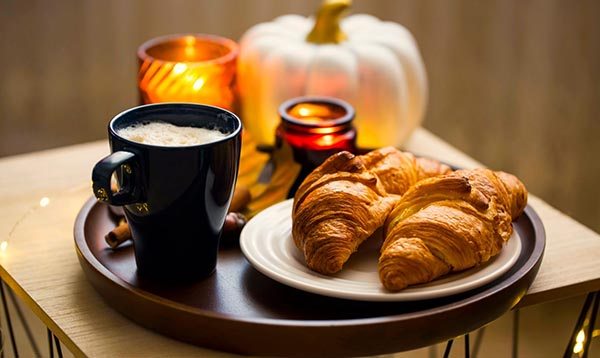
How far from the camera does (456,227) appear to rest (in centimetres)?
76

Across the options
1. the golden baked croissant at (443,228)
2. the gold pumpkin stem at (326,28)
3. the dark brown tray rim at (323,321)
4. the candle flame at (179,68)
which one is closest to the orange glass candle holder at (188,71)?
the candle flame at (179,68)

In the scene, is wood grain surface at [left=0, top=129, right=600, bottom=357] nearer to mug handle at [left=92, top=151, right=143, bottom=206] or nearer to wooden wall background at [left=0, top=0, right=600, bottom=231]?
mug handle at [left=92, top=151, right=143, bottom=206]

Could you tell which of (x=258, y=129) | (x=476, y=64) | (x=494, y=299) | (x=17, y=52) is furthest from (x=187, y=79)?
(x=476, y=64)

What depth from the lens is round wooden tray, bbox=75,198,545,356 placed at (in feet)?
2.32

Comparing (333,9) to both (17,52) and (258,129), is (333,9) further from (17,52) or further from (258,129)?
(17,52)

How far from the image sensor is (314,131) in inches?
39.0

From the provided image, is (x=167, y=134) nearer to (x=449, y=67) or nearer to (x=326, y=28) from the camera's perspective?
(x=326, y=28)

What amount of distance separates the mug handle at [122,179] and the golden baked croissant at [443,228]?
217 millimetres

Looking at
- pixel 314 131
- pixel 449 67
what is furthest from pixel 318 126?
pixel 449 67

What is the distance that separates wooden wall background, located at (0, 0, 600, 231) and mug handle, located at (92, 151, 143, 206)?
1.16m

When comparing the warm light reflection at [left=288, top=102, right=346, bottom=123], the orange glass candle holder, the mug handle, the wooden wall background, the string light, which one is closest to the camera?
the mug handle

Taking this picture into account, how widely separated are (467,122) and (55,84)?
0.94 m

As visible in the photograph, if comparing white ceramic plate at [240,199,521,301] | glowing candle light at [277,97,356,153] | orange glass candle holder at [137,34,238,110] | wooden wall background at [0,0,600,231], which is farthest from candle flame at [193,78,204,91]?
wooden wall background at [0,0,600,231]

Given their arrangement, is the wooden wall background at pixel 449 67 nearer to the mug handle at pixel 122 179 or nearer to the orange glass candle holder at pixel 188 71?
the orange glass candle holder at pixel 188 71
